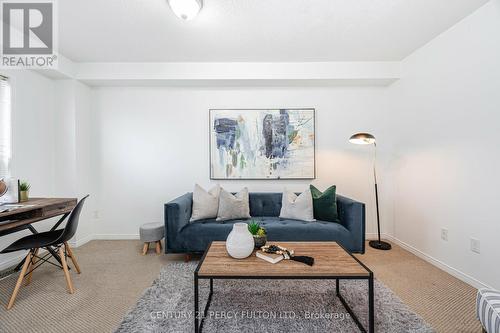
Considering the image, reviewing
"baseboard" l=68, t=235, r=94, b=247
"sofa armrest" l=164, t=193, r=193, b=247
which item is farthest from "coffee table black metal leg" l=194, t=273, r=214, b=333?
"baseboard" l=68, t=235, r=94, b=247

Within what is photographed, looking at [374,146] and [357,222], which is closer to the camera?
[357,222]

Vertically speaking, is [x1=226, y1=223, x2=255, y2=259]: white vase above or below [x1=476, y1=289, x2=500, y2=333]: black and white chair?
above

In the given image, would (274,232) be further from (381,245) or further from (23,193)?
(23,193)

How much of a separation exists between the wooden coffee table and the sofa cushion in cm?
69

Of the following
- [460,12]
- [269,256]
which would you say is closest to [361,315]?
[269,256]

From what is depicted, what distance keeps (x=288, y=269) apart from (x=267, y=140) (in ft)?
7.00

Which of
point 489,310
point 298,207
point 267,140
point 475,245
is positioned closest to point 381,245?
point 475,245

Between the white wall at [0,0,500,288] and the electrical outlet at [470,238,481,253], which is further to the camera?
the white wall at [0,0,500,288]

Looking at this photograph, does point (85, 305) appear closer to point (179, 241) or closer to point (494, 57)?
point (179, 241)

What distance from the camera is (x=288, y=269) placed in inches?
57.4

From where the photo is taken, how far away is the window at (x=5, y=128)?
239 cm

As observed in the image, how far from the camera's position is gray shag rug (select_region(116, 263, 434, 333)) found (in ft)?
5.09

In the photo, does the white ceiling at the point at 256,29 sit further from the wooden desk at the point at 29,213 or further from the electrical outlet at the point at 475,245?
the electrical outlet at the point at 475,245

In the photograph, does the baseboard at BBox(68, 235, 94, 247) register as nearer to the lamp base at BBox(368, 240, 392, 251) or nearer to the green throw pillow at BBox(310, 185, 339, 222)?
the green throw pillow at BBox(310, 185, 339, 222)
